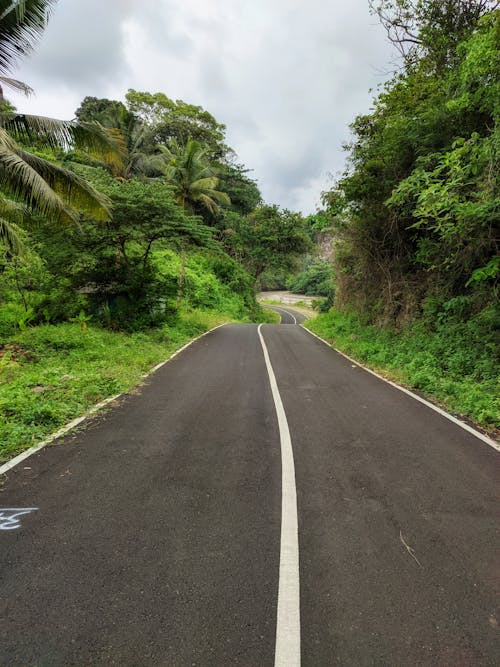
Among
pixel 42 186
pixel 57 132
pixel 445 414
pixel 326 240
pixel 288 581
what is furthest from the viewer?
pixel 326 240

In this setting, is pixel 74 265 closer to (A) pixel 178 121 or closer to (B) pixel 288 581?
(B) pixel 288 581

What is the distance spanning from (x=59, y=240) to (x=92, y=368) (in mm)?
7323

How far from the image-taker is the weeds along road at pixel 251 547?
77.9 inches

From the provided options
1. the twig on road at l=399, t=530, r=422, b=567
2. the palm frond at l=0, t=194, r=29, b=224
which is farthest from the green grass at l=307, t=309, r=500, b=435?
the palm frond at l=0, t=194, r=29, b=224

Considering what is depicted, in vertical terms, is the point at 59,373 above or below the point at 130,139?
below

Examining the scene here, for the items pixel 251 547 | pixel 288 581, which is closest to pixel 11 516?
pixel 251 547

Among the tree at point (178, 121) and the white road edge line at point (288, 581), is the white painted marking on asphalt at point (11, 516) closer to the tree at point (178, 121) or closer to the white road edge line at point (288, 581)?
the white road edge line at point (288, 581)

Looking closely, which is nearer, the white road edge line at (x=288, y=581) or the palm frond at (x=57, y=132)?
the white road edge line at (x=288, y=581)

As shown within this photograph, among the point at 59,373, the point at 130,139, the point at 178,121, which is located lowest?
the point at 59,373

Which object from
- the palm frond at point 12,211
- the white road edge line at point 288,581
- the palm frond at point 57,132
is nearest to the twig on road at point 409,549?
the white road edge line at point 288,581

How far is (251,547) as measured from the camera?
2.74 metres

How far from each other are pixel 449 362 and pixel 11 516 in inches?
347

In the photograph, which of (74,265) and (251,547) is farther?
(74,265)

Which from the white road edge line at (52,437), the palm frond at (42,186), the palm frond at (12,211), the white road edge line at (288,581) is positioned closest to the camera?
the white road edge line at (288,581)
